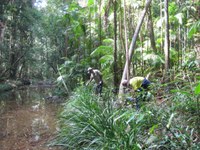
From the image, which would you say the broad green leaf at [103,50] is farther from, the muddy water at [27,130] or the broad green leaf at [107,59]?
the muddy water at [27,130]

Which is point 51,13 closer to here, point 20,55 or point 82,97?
point 20,55

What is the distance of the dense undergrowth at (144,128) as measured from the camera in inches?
165

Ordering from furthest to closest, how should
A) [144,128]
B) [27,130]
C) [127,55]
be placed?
[127,55] → [27,130] → [144,128]

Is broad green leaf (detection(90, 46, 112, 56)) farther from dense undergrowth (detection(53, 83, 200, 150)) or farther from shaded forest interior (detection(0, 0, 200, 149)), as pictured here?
dense undergrowth (detection(53, 83, 200, 150))

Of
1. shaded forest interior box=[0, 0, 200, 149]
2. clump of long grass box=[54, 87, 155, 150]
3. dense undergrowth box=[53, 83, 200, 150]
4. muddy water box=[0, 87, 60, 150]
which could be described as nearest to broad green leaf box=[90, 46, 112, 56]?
shaded forest interior box=[0, 0, 200, 149]

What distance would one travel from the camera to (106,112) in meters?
6.34

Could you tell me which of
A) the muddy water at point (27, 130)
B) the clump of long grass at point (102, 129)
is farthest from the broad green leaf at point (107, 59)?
the clump of long grass at point (102, 129)

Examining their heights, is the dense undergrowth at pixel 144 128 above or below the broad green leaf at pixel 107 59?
below

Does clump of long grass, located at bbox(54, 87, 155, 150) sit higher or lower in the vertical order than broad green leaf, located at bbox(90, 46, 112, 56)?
lower

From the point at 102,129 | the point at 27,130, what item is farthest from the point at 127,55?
the point at 102,129

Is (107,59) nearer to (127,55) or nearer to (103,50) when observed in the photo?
(103,50)

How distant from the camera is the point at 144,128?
531 centimetres

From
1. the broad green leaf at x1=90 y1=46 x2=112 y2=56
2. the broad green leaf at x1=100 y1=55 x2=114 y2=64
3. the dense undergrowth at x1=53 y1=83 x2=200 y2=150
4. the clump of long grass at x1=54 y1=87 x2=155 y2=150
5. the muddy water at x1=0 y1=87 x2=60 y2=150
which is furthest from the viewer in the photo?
the broad green leaf at x1=90 y1=46 x2=112 y2=56

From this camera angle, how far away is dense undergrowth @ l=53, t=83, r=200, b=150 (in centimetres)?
420
